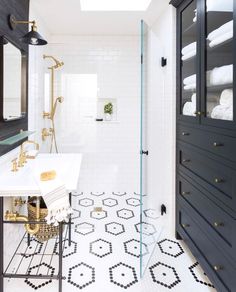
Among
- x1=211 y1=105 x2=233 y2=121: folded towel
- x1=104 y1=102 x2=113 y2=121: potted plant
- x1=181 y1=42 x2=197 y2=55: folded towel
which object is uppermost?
x1=181 y1=42 x2=197 y2=55: folded towel

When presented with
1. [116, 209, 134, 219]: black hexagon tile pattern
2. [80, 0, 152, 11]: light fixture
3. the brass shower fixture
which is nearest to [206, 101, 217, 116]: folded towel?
[80, 0, 152, 11]: light fixture

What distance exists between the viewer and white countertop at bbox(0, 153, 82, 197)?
1507 millimetres

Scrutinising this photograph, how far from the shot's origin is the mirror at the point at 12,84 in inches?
80.5

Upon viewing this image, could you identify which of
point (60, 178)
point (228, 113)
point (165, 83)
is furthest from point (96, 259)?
point (165, 83)

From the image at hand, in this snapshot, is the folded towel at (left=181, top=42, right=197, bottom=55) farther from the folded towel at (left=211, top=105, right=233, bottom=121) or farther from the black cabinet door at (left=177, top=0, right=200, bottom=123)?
the folded towel at (left=211, top=105, right=233, bottom=121)

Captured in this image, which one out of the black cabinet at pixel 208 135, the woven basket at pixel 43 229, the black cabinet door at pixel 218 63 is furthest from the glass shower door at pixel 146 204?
the woven basket at pixel 43 229

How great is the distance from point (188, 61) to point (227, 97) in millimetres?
799

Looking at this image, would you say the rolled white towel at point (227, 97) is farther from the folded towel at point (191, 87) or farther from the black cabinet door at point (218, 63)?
the folded towel at point (191, 87)

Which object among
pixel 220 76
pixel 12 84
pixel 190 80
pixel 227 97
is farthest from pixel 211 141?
pixel 12 84

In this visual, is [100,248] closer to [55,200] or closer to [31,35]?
[55,200]

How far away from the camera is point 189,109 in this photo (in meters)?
2.28

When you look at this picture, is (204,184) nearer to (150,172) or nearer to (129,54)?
(150,172)

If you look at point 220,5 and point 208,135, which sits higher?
point 220,5

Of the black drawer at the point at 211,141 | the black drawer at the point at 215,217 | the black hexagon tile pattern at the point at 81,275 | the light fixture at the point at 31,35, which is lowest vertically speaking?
the black hexagon tile pattern at the point at 81,275
